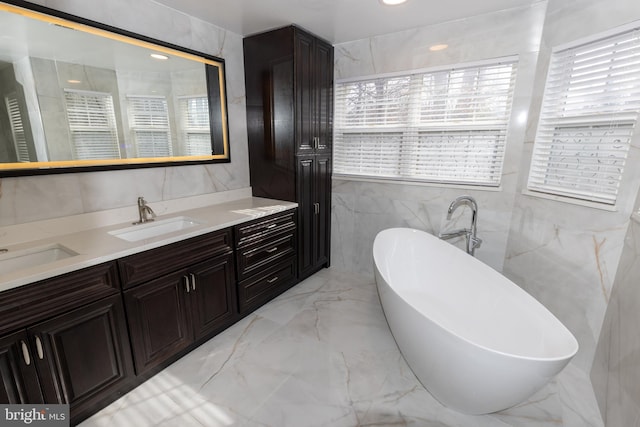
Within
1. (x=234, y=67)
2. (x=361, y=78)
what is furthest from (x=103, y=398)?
(x=361, y=78)

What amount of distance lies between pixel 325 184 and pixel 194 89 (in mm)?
1463

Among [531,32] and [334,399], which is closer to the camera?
[334,399]

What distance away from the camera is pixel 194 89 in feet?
7.63

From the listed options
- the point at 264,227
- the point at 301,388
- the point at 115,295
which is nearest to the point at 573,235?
the point at 301,388

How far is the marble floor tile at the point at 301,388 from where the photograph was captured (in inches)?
59.9

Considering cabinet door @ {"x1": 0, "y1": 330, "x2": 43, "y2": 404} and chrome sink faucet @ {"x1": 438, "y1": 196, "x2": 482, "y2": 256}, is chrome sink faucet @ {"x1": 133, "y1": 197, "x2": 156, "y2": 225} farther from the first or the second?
chrome sink faucet @ {"x1": 438, "y1": 196, "x2": 482, "y2": 256}

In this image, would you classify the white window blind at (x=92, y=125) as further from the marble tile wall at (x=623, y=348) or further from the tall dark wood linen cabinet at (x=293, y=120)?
the marble tile wall at (x=623, y=348)

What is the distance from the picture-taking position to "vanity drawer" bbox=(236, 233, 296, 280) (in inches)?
87.4

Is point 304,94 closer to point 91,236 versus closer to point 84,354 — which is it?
point 91,236

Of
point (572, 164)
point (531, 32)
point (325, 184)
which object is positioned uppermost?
point (531, 32)

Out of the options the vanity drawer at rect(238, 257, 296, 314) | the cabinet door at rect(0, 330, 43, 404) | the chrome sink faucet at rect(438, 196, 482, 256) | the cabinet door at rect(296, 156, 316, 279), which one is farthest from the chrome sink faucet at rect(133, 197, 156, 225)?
the chrome sink faucet at rect(438, 196, 482, 256)

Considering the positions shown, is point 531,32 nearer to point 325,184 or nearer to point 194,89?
point 325,184

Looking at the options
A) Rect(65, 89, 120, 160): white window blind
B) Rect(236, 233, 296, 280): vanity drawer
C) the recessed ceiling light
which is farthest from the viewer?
the recessed ceiling light

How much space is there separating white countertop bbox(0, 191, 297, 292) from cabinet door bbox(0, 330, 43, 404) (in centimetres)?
25
